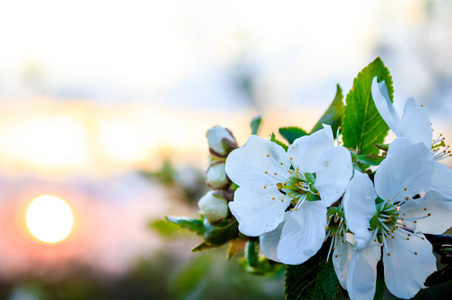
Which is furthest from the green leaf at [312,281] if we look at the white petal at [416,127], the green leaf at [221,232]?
the white petal at [416,127]

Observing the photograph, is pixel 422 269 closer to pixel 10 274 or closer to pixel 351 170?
pixel 351 170

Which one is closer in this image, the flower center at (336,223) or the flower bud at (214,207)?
the flower center at (336,223)

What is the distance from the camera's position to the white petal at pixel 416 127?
0.73 metres

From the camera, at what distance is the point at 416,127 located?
0.73m

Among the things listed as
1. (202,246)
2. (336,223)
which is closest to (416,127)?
(336,223)

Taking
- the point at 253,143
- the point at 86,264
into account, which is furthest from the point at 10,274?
the point at 253,143

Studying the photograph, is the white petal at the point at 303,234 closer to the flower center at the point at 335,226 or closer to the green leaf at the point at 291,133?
the flower center at the point at 335,226

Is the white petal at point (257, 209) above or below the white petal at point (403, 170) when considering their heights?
above

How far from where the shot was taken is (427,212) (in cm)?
72

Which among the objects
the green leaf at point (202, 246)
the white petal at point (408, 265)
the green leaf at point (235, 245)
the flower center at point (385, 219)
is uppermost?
the green leaf at point (202, 246)

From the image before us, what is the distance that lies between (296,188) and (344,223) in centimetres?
11

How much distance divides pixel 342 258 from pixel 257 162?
0.21 meters

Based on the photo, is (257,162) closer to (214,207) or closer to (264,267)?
(214,207)

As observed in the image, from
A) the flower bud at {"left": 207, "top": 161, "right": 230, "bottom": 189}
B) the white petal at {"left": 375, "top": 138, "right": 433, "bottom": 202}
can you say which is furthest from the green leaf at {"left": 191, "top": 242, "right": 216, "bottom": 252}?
the white petal at {"left": 375, "top": 138, "right": 433, "bottom": 202}
